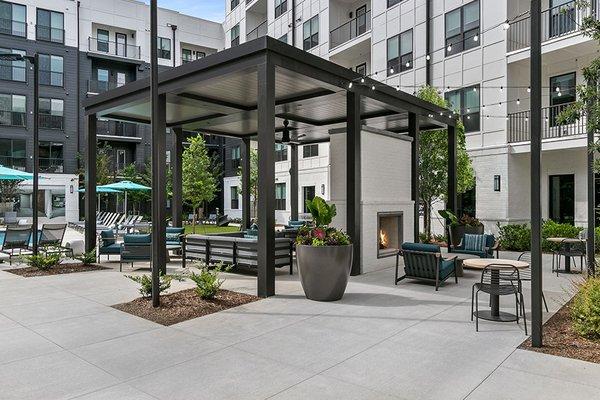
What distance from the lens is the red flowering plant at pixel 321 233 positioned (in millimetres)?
8180

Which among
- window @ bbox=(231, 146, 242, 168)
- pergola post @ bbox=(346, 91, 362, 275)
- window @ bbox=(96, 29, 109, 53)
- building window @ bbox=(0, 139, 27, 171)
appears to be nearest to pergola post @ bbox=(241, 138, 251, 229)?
pergola post @ bbox=(346, 91, 362, 275)

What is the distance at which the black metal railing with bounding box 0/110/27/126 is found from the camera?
31.8 m

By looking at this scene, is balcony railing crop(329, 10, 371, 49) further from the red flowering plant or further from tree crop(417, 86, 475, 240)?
the red flowering plant

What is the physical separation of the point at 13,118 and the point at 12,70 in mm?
3637

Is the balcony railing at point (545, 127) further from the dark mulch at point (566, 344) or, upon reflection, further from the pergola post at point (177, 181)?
the pergola post at point (177, 181)

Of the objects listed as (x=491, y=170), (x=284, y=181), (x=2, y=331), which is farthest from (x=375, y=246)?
(x=284, y=181)

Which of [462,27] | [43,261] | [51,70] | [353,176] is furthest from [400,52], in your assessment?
[51,70]

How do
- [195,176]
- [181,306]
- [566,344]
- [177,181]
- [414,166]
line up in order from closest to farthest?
1. [566,344]
2. [181,306]
3. [414,166]
4. [177,181]
5. [195,176]

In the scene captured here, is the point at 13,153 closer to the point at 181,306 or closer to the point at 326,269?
the point at 181,306

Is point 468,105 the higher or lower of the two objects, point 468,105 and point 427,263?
the higher

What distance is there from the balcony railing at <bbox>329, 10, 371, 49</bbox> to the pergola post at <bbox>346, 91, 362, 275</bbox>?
16.5 meters

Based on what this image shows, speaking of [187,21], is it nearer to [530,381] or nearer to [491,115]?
[491,115]

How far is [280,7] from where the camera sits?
3166 centimetres

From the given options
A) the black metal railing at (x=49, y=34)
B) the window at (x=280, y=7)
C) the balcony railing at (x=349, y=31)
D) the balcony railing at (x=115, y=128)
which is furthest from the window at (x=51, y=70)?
the balcony railing at (x=349, y=31)
